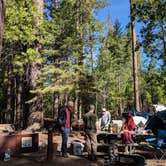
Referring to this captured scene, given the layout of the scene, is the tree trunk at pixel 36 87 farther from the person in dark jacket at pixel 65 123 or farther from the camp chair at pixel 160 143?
the camp chair at pixel 160 143

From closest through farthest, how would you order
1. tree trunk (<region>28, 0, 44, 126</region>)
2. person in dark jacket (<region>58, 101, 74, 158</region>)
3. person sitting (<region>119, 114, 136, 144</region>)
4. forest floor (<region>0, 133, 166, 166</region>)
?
forest floor (<region>0, 133, 166, 166</region>), person in dark jacket (<region>58, 101, 74, 158</region>), person sitting (<region>119, 114, 136, 144</region>), tree trunk (<region>28, 0, 44, 126</region>)

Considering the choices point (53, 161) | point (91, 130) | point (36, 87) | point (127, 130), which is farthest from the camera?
point (36, 87)

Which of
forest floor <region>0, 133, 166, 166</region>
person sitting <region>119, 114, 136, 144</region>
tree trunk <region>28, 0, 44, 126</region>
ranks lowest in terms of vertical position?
forest floor <region>0, 133, 166, 166</region>

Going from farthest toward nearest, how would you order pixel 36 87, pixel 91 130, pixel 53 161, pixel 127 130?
1. pixel 36 87
2. pixel 127 130
3. pixel 91 130
4. pixel 53 161

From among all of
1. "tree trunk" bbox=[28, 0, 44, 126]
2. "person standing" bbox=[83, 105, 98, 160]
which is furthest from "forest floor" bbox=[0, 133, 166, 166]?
"tree trunk" bbox=[28, 0, 44, 126]

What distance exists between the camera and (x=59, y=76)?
49.9ft

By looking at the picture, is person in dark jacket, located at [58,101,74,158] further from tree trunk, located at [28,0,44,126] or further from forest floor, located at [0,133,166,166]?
tree trunk, located at [28,0,44,126]

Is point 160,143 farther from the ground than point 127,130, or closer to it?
closer to it

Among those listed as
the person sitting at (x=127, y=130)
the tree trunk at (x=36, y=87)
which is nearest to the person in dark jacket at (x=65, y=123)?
the person sitting at (x=127, y=130)

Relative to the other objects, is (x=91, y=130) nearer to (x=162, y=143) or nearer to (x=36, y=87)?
(x=162, y=143)

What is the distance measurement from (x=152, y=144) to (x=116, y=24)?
5273cm

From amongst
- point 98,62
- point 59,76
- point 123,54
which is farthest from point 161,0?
point 123,54

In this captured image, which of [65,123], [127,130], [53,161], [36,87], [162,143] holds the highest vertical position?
[36,87]

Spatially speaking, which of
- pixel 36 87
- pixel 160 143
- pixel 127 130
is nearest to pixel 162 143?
pixel 160 143
